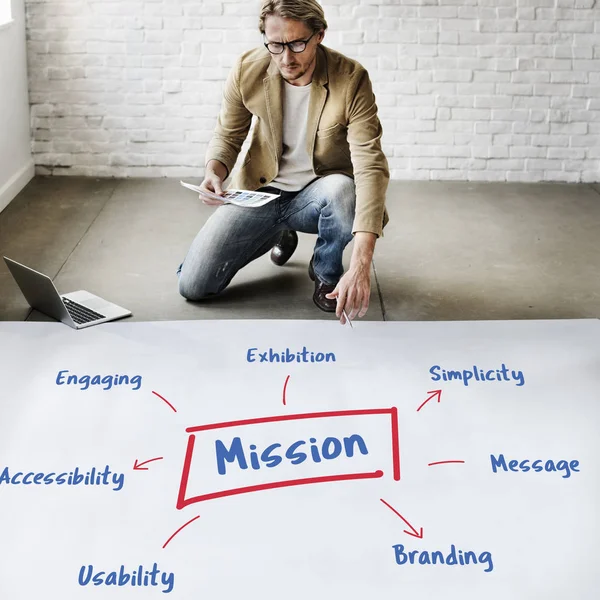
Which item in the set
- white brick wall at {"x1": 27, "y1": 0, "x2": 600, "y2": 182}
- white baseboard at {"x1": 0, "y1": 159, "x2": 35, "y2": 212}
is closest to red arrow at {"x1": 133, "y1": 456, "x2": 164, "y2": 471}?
white baseboard at {"x1": 0, "y1": 159, "x2": 35, "y2": 212}

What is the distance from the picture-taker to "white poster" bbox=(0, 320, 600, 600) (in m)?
1.20

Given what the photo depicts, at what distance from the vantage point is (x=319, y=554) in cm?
123

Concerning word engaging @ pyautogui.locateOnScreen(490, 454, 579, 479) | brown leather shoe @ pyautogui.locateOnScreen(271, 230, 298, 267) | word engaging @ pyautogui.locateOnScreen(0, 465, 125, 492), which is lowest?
brown leather shoe @ pyautogui.locateOnScreen(271, 230, 298, 267)

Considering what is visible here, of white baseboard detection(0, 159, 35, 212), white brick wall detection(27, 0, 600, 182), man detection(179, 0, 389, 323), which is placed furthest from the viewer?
white brick wall detection(27, 0, 600, 182)

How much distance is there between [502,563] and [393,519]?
0.18 metres

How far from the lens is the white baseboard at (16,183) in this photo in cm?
347

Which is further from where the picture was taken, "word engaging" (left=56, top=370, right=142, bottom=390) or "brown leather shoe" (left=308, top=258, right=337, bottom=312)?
"brown leather shoe" (left=308, top=258, right=337, bottom=312)

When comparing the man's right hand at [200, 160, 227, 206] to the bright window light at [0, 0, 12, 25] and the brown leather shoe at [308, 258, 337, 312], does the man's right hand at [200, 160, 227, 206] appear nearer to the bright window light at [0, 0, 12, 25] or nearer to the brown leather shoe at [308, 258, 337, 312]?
the brown leather shoe at [308, 258, 337, 312]

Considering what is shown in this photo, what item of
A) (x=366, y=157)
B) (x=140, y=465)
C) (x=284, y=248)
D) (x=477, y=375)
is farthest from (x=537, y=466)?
(x=284, y=248)

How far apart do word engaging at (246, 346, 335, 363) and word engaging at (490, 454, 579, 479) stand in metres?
0.43

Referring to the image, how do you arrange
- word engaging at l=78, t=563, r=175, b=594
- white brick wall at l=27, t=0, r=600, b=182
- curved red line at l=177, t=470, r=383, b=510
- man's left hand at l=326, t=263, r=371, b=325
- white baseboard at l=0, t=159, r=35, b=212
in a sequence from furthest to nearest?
white brick wall at l=27, t=0, r=600, b=182
white baseboard at l=0, t=159, r=35, b=212
man's left hand at l=326, t=263, r=371, b=325
curved red line at l=177, t=470, r=383, b=510
word engaging at l=78, t=563, r=175, b=594

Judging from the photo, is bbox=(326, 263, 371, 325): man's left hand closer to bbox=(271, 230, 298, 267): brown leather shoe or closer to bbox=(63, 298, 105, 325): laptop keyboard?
bbox=(63, 298, 105, 325): laptop keyboard

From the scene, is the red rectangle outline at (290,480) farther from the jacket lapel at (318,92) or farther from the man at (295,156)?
the jacket lapel at (318,92)

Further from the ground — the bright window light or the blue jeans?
the bright window light
